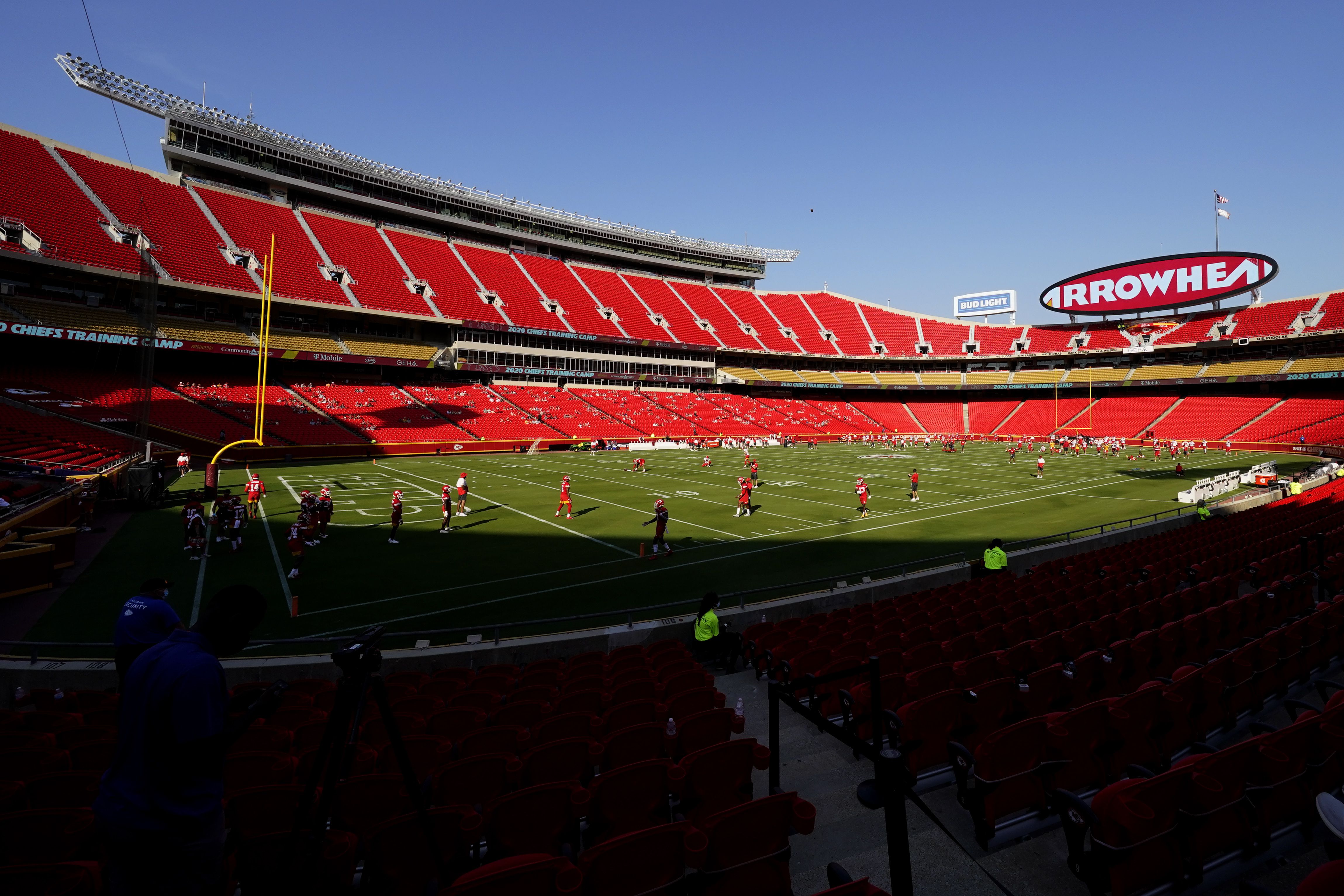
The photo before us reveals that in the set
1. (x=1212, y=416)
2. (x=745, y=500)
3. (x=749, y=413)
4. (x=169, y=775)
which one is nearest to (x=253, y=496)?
(x=745, y=500)

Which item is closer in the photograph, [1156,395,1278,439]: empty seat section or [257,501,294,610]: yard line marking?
[257,501,294,610]: yard line marking

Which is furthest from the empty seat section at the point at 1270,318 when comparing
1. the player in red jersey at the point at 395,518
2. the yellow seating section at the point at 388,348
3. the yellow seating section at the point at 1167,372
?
the yellow seating section at the point at 388,348

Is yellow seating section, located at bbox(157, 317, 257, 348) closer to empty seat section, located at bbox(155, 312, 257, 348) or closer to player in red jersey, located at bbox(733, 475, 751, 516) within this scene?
empty seat section, located at bbox(155, 312, 257, 348)

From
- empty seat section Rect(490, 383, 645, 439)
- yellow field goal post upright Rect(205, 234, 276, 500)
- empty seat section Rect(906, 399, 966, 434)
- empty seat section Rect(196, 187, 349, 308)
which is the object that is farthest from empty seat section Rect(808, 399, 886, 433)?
yellow field goal post upright Rect(205, 234, 276, 500)

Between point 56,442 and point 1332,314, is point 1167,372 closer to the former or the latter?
point 1332,314

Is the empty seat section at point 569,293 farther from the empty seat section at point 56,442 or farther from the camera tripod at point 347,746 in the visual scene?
the camera tripod at point 347,746

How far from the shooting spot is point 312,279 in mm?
59562

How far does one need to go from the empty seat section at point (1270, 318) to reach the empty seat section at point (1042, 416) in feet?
54.1

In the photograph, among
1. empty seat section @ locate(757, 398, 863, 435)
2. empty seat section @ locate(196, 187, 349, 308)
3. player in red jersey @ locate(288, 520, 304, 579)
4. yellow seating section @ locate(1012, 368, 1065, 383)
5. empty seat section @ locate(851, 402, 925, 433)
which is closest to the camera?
player in red jersey @ locate(288, 520, 304, 579)

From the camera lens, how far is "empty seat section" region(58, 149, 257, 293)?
51281 millimetres

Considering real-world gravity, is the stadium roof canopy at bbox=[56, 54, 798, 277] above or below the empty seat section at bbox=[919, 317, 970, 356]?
above

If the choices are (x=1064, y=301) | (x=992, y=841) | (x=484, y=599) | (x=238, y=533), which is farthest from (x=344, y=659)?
(x=1064, y=301)

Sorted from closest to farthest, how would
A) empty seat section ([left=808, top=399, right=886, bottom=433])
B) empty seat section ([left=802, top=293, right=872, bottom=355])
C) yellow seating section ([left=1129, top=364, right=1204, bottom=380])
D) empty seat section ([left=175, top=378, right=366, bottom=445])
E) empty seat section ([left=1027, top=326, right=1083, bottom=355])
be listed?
empty seat section ([left=175, top=378, right=366, bottom=445]), yellow seating section ([left=1129, top=364, right=1204, bottom=380]), empty seat section ([left=808, top=399, right=886, bottom=433]), empty seat section ([left=1027, top=326, right=1083, bottom=355]), empty seat section ([left=802, top=293, right=872, bottom=355])

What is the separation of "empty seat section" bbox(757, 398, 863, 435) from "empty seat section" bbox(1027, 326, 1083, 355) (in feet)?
94.3
